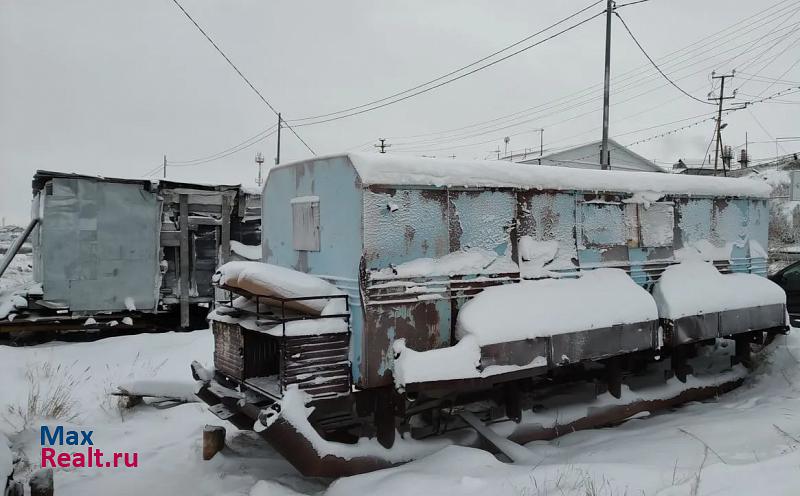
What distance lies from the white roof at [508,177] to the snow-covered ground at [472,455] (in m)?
2.55

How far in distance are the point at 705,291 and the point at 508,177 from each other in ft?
10.9

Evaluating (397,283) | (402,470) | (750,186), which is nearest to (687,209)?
(750,186)

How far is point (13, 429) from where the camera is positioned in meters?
5.79

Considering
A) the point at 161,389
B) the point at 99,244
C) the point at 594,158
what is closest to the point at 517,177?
the point at 161,389

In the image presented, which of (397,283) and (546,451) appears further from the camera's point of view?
A: (546,451)

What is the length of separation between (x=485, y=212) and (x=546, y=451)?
96.2 inches

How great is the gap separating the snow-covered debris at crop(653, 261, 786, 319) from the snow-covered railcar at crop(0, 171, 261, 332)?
8.07m

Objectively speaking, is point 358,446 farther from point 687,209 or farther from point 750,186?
point 750,186

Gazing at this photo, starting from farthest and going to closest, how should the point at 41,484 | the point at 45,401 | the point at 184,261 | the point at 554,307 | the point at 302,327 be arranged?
the point at 184,261, the point at 45,401, the point at 554,307, the point at 302,327, the point at 41,484

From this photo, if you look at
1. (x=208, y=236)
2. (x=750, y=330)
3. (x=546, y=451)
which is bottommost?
(x=546, y=451)

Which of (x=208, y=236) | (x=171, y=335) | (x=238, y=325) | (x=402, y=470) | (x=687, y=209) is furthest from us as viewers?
(x=208, y=236)

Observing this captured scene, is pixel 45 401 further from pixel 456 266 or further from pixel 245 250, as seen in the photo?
pixel 245 250

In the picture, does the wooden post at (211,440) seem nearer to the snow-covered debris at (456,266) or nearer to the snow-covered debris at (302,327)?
the snow-covered debris at (302,327)

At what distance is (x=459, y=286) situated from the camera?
18.3 feet
